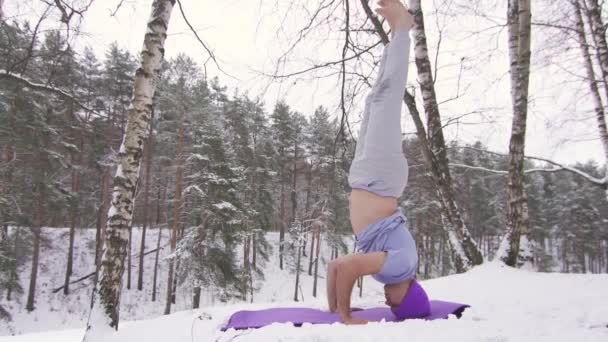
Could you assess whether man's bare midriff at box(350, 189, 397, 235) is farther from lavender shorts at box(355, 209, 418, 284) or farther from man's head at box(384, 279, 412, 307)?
man's head at box(384, 279, 412, 307)

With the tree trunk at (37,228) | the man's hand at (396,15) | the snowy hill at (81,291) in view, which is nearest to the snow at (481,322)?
the man's hand at (396,15)

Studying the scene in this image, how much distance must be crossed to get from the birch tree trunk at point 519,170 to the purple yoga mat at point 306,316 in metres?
2.49

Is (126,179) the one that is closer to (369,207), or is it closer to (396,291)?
(369,207)

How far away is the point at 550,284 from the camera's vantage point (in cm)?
332

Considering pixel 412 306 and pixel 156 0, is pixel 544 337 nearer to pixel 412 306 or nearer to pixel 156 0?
pixel 412 306

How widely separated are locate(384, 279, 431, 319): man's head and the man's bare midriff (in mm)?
429

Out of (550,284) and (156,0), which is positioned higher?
(156,0)

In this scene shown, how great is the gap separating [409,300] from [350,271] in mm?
425

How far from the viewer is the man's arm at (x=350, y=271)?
2.05 metres

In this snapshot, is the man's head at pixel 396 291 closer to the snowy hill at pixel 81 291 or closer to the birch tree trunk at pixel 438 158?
the birch tree trunk at pixel 438 158

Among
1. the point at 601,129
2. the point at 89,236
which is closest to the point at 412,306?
the point at 601,129

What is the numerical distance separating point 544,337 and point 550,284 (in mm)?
1967

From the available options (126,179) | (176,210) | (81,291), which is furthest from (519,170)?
(81,291)

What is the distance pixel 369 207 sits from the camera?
2334 mm
